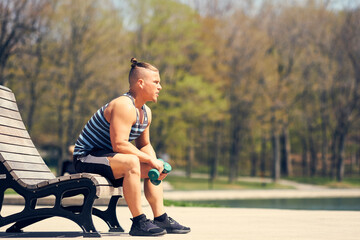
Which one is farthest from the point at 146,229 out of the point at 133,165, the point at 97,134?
the point at 97,134

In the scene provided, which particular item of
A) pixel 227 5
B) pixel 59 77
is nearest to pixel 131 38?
pixel 59 77

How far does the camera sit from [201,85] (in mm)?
34281

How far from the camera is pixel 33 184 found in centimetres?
529

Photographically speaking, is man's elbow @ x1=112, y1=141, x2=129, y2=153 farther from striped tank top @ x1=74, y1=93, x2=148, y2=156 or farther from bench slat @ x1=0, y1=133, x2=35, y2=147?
bench slat @ x1=0, y1=133, x2=35, y2=147

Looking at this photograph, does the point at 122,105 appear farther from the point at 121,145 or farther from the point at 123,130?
the point at 121,145

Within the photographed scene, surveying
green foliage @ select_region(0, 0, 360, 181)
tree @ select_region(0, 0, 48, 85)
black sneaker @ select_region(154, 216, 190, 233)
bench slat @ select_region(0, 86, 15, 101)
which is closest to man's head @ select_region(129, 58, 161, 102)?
black sneaker @ select_region(154, 216, 190, 233)

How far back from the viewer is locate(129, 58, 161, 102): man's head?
→ 5.43 meters

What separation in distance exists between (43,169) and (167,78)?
29.7m

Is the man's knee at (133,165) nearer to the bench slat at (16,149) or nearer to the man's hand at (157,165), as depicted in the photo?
the man's hand at (157,165)

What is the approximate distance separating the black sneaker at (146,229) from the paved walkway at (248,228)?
7cm

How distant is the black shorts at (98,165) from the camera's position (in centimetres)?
518

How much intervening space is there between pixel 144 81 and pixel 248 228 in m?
1.84

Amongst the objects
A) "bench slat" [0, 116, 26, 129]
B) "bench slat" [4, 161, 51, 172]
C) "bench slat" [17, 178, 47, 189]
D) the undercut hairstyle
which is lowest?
"bench slat" [17, 178, 47, 189]

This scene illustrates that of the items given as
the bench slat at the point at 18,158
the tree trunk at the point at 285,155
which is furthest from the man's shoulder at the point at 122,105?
the tree trunk at the point at 285,155
